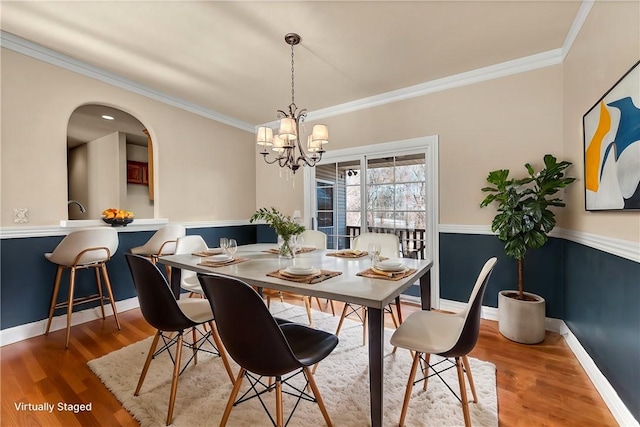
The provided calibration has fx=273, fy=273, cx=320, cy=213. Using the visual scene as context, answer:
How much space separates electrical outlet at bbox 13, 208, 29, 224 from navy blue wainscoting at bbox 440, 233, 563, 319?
410 centimetres

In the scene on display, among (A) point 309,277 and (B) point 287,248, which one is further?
(B) point 287,248

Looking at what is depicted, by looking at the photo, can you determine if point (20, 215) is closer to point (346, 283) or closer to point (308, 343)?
point (308, 343)

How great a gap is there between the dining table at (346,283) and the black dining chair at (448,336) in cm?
22

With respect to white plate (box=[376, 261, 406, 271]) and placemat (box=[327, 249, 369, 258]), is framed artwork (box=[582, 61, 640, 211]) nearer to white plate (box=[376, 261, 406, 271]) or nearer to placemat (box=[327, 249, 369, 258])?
white plate (box=[376, 261, 406, 271])

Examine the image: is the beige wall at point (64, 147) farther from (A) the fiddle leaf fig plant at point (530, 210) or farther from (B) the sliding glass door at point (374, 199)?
(A) the fiddle leaf fig plant at point (530, 210)

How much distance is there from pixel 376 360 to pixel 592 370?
1679 mm

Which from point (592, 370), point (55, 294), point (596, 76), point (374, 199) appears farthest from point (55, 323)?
point (596, 76)

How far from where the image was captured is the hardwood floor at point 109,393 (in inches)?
59.4

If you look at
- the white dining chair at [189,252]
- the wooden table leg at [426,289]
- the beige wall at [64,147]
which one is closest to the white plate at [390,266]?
the wooden table leg at [426,289]

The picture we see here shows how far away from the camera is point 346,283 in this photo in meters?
1.45

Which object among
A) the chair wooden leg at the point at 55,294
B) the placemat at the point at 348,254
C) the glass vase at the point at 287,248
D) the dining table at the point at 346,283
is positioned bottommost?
the chair wooden leg at the point at 55,294

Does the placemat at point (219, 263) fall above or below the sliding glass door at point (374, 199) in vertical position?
below

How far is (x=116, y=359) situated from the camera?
2.07 meters

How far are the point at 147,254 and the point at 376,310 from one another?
273 cm
